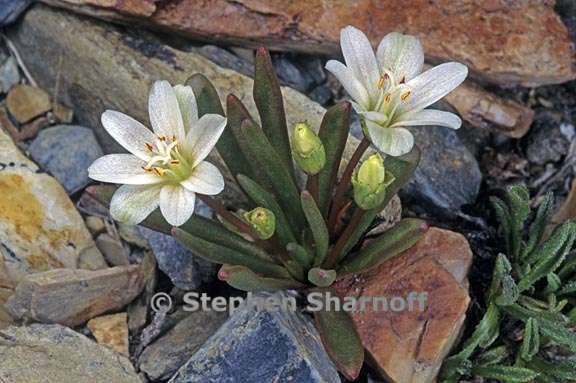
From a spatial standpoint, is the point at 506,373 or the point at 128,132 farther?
the point at 506,373

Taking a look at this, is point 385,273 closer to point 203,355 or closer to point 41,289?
point 203,355

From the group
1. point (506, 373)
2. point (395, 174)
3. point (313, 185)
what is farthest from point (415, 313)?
point (313, 185)

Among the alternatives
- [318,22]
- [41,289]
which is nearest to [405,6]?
[318,22]

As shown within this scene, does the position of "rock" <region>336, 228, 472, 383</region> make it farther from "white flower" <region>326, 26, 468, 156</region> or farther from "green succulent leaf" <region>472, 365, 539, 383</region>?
"white flower" <region>326, 26, 468, 156</region>

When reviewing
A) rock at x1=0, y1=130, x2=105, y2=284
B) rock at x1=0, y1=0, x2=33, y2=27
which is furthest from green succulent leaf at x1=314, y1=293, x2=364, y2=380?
rock at x1=0, y1=0, x2=33, y2=27

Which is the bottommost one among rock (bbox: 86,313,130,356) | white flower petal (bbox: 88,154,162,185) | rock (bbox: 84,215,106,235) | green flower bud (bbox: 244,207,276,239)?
rock (bbox: 86,313,130,356)

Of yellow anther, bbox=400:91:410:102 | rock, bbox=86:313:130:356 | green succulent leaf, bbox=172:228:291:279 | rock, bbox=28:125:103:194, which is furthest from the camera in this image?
rock, bbox=28:125:103:194

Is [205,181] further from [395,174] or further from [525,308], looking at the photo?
[525,308]
